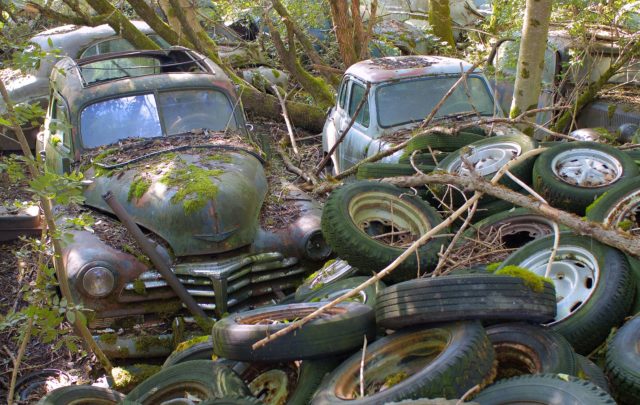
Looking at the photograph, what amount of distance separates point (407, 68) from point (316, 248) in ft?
10.4

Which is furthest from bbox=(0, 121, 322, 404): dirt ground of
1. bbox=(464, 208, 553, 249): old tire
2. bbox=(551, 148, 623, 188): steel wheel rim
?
bbox=(551, 148, 623, 188): steel wheel rim

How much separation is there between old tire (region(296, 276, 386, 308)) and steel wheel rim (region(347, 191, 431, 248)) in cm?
65

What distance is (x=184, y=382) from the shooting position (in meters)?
4.07

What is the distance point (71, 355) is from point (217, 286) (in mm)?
1353

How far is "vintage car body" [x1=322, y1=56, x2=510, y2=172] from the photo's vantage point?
7.80 meters

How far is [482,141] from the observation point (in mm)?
6367

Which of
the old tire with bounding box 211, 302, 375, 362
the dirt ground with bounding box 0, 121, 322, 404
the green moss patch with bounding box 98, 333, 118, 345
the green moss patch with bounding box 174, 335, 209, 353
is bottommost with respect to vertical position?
A: the dirt ground with bounding box 0, 121, 322, 404

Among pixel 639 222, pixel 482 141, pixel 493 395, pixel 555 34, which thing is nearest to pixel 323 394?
pixel 493 395

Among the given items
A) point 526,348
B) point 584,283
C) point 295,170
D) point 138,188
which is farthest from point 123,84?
point 526,348

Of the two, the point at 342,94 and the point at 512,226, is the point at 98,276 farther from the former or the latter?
the point at 342,94

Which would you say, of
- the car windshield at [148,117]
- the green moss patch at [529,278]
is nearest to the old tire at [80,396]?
the green moss patch at [529,278]

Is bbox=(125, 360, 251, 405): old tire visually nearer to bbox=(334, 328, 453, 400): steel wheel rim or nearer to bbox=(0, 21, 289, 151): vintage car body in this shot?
bbox=(334, 328, 453, 400): steel wheel rim

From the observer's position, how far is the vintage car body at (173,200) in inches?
206

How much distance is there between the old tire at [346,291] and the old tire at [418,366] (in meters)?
0.86
